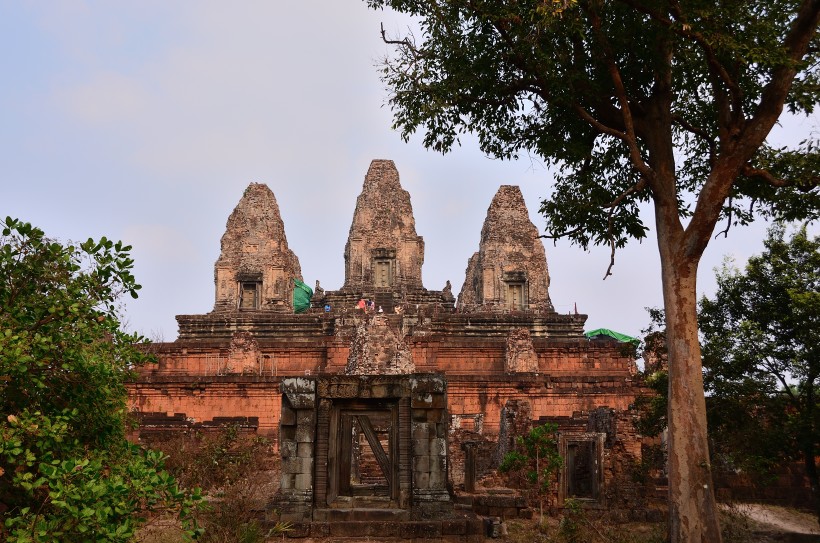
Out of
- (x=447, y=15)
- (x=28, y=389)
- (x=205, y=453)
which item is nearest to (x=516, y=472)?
(x=205, y=453)

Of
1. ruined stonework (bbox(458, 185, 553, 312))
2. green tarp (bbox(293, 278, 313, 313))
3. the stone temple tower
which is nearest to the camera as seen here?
the stone temple tower

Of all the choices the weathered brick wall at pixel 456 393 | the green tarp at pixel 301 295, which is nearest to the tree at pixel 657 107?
the weathered brick wall at pixel 456 393

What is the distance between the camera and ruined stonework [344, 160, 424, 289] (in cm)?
3158

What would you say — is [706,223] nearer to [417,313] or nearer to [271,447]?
[271,447]

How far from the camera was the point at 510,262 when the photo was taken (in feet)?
105

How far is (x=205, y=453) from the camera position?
13.2 meters

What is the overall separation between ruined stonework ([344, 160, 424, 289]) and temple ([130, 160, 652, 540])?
0.06 meters

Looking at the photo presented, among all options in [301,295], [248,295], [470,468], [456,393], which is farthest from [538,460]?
[301,295]

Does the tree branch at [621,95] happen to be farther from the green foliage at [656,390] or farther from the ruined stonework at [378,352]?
the ruined stonework at [378,352]

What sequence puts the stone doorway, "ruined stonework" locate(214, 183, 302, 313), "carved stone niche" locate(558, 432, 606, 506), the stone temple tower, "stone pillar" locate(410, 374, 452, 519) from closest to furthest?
"stone pillar" locate(410, 374, 452, 519) < the stone doorway < "carved stone niche" locate(558, 432, 606, 506) < the stone temple tower < "ruined stonework" locate(214, 183, 302, 313)

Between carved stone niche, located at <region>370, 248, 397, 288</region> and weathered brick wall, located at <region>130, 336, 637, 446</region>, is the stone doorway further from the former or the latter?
carved stone niche, located at <region>370, 248, 397, 288</region>

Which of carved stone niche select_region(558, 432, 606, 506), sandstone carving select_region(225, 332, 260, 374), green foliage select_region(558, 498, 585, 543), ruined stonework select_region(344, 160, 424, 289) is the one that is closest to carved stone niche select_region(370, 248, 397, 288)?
ruined stonework select_region(344, 160, 424, 289)

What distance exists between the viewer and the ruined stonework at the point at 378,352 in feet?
64.8

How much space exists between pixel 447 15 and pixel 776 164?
16.4 ft
